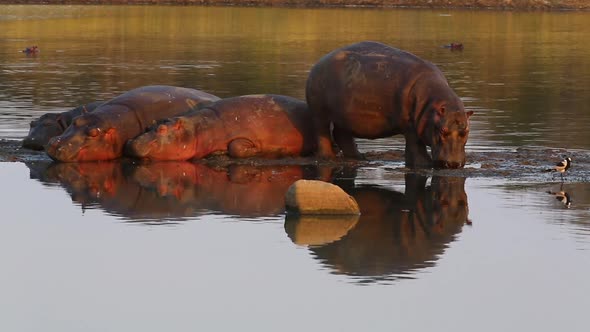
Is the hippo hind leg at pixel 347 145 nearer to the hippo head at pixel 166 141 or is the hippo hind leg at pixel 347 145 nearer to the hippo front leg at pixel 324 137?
the hippo front leg at pixel 324 137

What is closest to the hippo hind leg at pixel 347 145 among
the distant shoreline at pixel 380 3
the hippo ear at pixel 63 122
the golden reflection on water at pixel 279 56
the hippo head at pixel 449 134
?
the hippo head at pixel 449 134

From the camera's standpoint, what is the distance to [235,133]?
1748cm

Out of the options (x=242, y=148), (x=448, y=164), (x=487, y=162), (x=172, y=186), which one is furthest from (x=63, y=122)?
(x=487, y=162)

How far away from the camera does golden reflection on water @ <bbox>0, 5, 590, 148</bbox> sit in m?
24.2

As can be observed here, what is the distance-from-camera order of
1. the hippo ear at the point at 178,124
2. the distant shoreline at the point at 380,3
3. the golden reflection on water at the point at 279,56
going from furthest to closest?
the distant shoreline at the point at 380,3
the golden reflection on water at the point at 279,56
the hippo ear at the point at 178,124

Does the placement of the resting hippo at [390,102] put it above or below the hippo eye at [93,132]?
above

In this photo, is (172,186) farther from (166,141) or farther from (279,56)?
(279,56)

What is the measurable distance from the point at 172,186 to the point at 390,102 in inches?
113

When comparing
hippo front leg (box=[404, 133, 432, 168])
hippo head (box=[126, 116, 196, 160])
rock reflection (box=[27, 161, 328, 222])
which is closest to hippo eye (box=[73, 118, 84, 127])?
rock reflection (box=[27, 161, 328, 222])

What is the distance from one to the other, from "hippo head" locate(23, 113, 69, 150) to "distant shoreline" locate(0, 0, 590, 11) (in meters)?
69.2

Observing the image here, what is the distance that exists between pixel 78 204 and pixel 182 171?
2.49 metres

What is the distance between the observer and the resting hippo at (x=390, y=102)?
16172 mm

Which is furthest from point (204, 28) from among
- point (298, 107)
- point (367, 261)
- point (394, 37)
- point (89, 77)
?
point (367, 261)

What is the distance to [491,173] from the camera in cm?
1623
